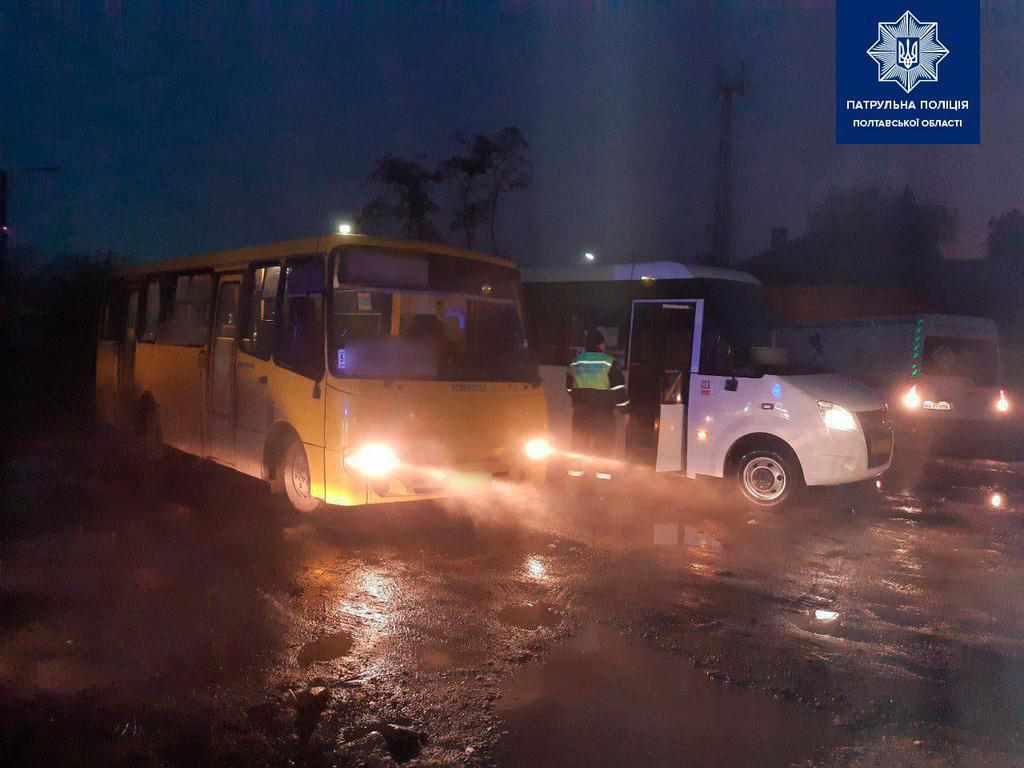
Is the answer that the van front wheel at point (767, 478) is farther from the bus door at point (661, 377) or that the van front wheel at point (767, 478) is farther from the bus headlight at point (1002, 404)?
the bus headlight at point (1002, 404)

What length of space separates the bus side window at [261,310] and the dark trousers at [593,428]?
171 inches

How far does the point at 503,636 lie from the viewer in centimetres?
541

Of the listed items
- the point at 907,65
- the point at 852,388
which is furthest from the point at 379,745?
the point at 907,65

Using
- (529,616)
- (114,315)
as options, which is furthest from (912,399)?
(114,315)

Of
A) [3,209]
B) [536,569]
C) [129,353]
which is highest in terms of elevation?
[3,209]

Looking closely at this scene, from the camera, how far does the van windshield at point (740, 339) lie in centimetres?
966

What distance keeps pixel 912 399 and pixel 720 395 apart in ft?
27.6

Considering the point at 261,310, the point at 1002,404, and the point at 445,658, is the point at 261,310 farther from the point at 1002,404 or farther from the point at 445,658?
the point at 1002,404

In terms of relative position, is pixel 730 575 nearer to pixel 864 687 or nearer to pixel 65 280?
pixel 864 687

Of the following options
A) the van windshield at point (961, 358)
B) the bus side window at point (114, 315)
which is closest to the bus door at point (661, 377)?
the bus side window at point (114, 315)

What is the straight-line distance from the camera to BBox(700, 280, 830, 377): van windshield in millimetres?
9656

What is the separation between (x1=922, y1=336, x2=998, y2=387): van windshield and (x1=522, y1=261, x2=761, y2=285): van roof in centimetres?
813

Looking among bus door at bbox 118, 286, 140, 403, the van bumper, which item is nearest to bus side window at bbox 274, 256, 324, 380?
bus door at bbox 118, 286, 140, 403

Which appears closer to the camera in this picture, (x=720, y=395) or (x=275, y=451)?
(x=275, y=451)
